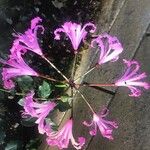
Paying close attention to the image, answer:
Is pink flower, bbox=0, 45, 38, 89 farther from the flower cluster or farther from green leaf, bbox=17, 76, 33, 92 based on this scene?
green leaf, bbox=17, 76, 33, 92

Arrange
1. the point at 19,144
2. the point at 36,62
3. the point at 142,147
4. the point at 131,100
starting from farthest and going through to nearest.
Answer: the point at 36,62, the point at 19,144, the point at 131,100, the point at 142,147

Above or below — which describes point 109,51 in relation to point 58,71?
above

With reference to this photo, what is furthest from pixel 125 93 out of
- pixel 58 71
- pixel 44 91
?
pixel 58 71

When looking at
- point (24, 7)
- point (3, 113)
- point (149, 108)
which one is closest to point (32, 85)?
point (3, 113)

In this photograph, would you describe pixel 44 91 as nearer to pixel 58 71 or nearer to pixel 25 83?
pixel 25 83

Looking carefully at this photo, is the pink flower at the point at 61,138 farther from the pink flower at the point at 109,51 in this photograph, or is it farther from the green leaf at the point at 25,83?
the green leaf at the point at 25,83

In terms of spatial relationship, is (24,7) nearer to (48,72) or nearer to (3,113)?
(48,72)

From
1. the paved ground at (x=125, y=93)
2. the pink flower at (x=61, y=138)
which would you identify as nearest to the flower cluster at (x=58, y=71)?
the pink flower at (x=61, y=138)

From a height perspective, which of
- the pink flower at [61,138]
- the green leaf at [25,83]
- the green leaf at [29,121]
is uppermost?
the green leaf at [25,83]
